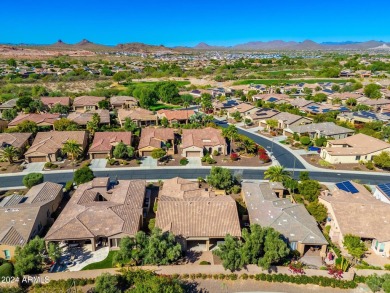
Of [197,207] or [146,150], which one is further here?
[146,150]

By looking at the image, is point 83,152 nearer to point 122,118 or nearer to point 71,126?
point 71,126

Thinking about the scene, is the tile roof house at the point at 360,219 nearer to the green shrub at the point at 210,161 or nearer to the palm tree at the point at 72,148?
the green shrub at the point at 210,161

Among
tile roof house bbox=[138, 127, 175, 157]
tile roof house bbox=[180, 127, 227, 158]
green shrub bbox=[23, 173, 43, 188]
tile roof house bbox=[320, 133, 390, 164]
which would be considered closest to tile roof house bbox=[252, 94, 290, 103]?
tile roof house bbox=[180, 127, 227, 158]

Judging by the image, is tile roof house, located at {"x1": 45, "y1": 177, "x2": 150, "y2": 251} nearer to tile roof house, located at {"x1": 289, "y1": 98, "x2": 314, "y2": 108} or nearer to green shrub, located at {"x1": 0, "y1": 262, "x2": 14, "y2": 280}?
green shrub, located at {"x1": 0, "y1": 262, "x2": 14, "y2": 280}

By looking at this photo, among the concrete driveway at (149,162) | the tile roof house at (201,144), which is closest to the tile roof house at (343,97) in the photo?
the tile roof house at (201,144)

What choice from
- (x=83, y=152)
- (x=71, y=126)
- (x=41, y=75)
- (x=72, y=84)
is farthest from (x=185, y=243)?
(x=41, y=75)
